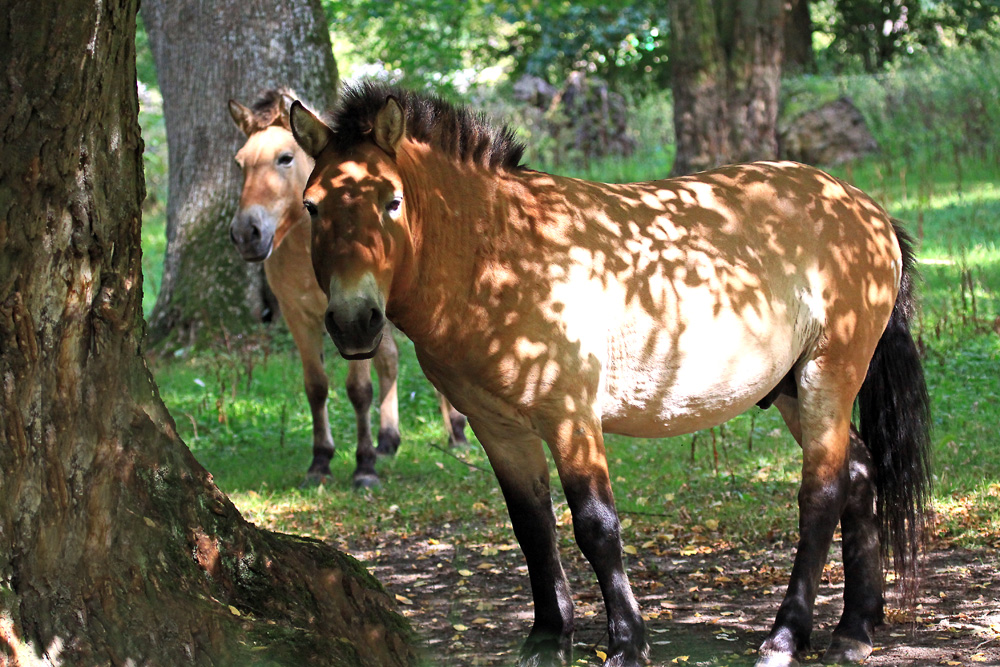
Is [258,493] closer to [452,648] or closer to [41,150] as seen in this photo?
[452,648]

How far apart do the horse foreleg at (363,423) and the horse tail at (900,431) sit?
11.7 feet

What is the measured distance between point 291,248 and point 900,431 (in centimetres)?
430

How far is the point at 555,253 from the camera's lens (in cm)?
374

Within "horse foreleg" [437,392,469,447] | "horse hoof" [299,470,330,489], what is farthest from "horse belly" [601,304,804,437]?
"horse foreleg" [437,392,469,447]

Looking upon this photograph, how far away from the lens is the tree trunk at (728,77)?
1100 centimetres

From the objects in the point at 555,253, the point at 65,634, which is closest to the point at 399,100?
the point at 555,253

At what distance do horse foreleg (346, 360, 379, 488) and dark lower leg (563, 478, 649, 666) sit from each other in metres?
3.40

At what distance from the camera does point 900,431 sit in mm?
4391

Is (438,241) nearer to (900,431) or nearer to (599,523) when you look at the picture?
(599,523)

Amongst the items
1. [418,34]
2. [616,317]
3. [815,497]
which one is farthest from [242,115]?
[418,34]

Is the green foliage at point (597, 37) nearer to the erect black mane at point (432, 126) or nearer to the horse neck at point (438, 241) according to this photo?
the erect black mane at point (432, 126)

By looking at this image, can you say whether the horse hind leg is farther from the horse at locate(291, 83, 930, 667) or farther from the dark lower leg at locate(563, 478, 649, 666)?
the dark lower leg at locate(563, 478, 649, 666)

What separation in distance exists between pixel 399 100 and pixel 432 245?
0.58 meters

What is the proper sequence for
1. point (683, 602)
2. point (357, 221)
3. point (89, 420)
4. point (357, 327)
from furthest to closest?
point (683, 602) → point (357, 221) → point (357, 327) → point (89, 420)
